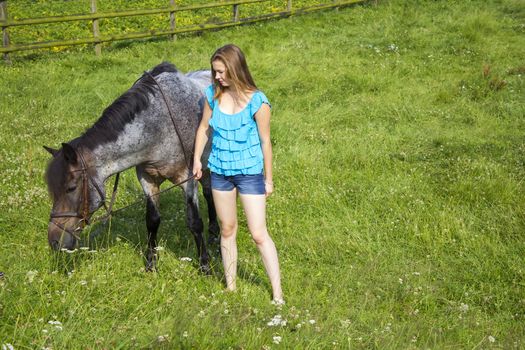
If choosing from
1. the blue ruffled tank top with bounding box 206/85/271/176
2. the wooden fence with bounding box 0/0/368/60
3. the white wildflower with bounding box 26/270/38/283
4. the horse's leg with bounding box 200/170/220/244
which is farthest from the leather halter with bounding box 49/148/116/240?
the wooden fence with bounding box 0/0/368/60

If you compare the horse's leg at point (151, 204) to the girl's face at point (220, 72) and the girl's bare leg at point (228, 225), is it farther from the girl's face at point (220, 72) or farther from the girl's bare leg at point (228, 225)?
the girl's face at point (220, 72)

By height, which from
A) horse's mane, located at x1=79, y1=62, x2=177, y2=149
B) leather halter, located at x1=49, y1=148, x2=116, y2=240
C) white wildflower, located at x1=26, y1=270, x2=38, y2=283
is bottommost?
white wildflower, located at x1=26, y1=270, x2=38, y2=283

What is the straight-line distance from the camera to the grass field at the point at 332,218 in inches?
145

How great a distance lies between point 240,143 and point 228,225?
69cm

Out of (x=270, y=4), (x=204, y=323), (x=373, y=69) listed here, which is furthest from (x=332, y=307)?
(x=270, y=4)

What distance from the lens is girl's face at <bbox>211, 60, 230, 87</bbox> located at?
412cm

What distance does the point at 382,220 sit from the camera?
20.3 ft

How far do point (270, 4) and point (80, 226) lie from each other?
54.2ft

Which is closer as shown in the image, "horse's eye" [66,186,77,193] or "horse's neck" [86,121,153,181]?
"horse's eye" [66,186,77,193]

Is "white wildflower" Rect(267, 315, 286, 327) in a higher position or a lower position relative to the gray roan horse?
lower

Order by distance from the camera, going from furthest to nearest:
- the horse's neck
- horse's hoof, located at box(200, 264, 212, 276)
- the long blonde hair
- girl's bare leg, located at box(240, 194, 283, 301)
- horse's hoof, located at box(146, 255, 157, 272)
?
1. horse's hoof, located at box(200, 264, 212, 276)
2. horse's hoof, located at box(146, 255, 157, 272)
3. the horse's neck
4. girl's bare leg, located at box(240, 194, 283, 301)
5. the long blonde hair

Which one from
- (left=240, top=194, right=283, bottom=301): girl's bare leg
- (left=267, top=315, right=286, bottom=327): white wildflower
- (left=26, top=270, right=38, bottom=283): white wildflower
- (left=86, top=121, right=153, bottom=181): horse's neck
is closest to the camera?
(left=267, top=315, right=286, bottom=327): white wildflower

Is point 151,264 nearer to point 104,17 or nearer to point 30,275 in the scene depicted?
point 30,275

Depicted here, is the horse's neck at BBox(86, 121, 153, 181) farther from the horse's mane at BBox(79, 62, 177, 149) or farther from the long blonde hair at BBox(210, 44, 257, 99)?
the long blonde hair at BBox(210, 44, 257, 99)
